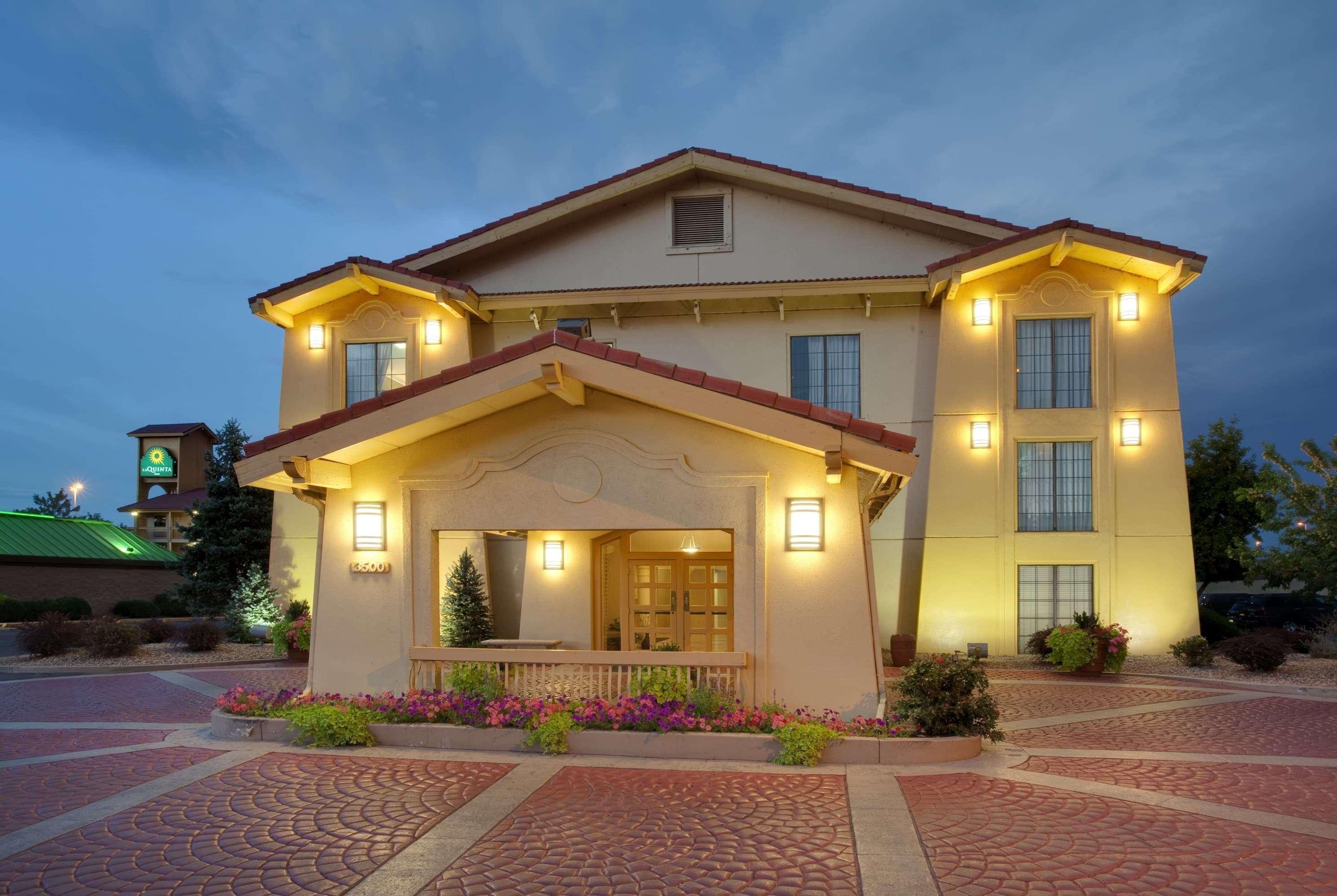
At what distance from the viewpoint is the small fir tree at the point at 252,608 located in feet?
63.2

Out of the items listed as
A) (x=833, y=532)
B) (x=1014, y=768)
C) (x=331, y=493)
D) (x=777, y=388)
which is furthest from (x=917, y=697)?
(x=777, y=388)

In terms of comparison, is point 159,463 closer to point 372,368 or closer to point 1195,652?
point 372,368

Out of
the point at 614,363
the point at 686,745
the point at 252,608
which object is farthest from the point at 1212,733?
the point at 252,608

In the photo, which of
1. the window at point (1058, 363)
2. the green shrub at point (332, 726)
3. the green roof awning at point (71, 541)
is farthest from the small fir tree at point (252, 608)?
the window at point (1058, 363)

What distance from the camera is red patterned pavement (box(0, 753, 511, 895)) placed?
218 inches

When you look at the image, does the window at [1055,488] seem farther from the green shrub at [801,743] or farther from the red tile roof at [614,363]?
the green shrub at [801,743]

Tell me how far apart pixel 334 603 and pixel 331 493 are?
4.27 ft

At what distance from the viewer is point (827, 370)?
18.2 metres

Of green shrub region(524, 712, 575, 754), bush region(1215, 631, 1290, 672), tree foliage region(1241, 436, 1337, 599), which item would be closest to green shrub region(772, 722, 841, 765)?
green shrub region(524, 712, 575, 754)

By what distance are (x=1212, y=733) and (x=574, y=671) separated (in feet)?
25.3

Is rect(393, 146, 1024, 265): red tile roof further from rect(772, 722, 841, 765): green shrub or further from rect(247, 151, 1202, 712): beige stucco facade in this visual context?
rect(772, 722, 841, 765): green shrub

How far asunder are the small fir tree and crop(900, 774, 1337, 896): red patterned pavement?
1630cm

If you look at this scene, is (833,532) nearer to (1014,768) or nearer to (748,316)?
(1014,768)

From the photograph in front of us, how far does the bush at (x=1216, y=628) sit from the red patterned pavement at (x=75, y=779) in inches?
855
